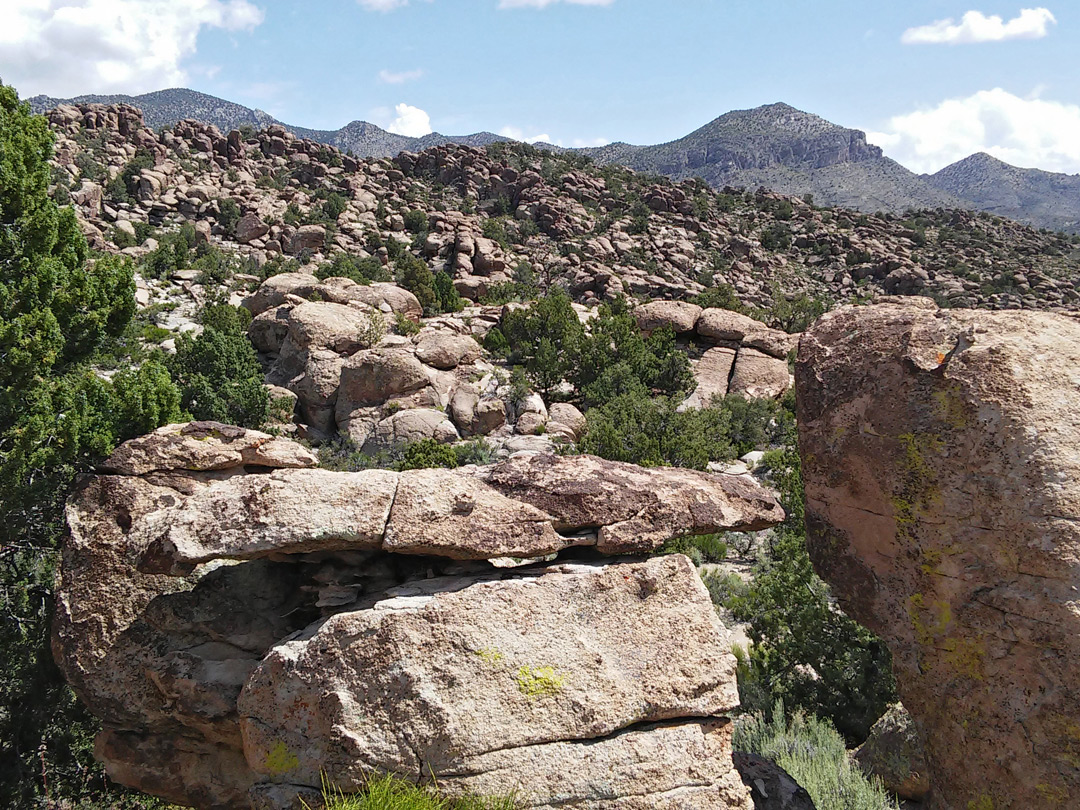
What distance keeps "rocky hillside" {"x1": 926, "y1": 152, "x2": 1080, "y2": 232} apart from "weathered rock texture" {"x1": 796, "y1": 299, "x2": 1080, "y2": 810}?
145281 millimetres

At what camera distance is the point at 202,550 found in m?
4.77

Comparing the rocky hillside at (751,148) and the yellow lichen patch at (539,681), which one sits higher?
the rocky hillside at (751,148)

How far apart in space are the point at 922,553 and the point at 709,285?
45604 mm

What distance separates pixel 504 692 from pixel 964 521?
3.19 metres

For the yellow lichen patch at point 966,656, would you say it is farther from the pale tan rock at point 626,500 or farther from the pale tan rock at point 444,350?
the pale tan rock at point 444,350

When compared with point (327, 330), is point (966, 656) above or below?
below

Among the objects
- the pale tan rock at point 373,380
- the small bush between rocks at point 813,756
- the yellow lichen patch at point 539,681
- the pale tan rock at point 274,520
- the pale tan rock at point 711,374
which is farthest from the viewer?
the pale tan rock at point 711,374

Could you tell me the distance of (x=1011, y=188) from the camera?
140875 mm

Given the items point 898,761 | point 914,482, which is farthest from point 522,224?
point 914,482

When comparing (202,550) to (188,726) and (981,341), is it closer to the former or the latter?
(188,726)

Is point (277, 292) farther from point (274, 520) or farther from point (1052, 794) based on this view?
point (1052, 794)

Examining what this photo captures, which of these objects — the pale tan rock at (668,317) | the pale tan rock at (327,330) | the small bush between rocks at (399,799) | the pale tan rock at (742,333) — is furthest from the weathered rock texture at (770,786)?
the pale tan rock at (742,333)

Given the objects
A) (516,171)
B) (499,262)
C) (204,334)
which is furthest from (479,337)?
(516,171)

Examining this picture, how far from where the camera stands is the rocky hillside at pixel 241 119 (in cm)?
12325
